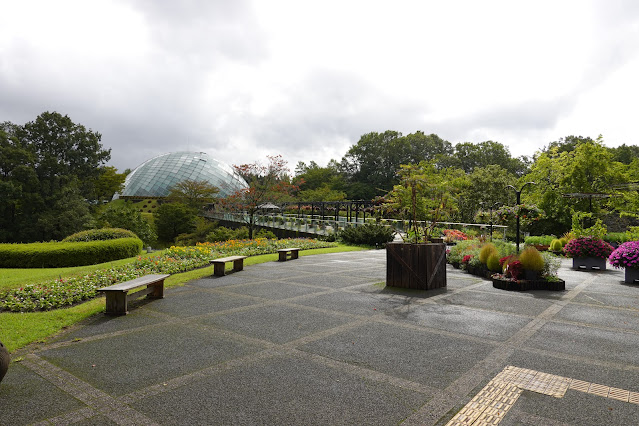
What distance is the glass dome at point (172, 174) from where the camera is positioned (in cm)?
6994

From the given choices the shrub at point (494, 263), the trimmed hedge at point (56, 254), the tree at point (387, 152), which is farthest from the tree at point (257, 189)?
the tree at point (387, 152)

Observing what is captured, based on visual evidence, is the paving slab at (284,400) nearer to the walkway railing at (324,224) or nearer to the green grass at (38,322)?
the green grass at (38,322)

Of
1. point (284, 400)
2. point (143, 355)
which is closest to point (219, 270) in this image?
point (143, 355)

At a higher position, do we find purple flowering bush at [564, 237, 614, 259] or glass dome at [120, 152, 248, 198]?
glass dome at [120, 152, 248, 198]

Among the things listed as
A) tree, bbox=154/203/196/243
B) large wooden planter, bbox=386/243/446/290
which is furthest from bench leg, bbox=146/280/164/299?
tree, bbox=154/203/196/243

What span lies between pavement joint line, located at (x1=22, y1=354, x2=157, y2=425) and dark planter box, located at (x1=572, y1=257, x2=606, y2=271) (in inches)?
503

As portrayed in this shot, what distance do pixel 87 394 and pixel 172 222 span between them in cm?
3729

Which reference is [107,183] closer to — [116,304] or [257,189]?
[257,189]

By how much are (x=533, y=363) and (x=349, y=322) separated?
2.42 m

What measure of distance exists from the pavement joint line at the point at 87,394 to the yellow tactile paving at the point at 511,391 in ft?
8.01

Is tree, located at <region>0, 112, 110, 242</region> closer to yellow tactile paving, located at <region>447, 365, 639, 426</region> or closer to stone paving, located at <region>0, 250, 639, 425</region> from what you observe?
stone paving, located at <region>0, 250, 639, 425</region>

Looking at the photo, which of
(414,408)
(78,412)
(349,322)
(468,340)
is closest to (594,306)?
(468,340)

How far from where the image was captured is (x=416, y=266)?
8.33 m

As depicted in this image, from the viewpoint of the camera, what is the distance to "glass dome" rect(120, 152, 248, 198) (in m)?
69.9
